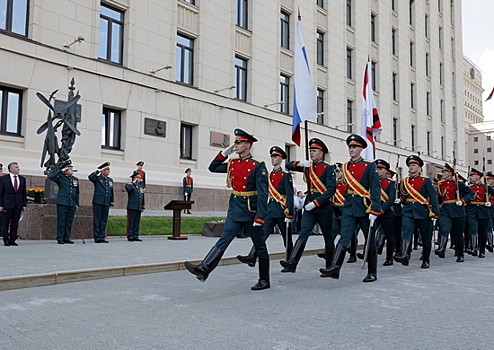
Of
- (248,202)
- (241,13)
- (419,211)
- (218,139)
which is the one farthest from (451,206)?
(241,13)

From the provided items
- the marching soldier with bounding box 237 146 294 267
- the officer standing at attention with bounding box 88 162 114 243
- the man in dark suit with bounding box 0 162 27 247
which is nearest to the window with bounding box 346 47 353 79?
the officer standing at attention with bounding box 88 162 114 243

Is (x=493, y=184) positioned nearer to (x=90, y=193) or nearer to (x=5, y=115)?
(x=90, y=193)

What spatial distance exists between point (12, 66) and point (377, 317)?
14914 mm

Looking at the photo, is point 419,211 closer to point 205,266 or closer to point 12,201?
point 205,266

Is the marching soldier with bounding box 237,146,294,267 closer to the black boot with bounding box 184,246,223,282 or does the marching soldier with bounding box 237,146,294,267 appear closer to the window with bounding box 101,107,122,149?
the black boot with bounding box 184,246,223,282

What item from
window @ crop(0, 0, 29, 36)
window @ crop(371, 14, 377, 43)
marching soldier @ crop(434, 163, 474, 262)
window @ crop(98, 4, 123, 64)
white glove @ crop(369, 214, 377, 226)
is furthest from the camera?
window @ crop(371, 14, 377, 43)

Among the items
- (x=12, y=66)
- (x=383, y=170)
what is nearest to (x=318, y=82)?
(x=12, y=66)

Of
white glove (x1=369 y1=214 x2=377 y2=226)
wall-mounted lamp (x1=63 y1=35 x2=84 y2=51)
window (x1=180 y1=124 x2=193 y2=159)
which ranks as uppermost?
wall-mounted lamp (x1=63 y1=35 x2=84 y2=51)

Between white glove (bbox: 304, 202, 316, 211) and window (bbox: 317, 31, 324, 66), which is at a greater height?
window (bbox: 317, 31, 324, 66)

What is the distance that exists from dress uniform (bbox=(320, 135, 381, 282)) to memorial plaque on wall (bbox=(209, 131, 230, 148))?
48.8 feet

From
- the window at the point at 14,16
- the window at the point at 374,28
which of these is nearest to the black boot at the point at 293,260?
the window at the point at 14,16

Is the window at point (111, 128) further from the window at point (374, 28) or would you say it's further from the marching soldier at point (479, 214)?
the window at point (374, 28)

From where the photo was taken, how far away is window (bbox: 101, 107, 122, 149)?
1881 centimetres

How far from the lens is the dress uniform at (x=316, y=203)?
25.3ft
